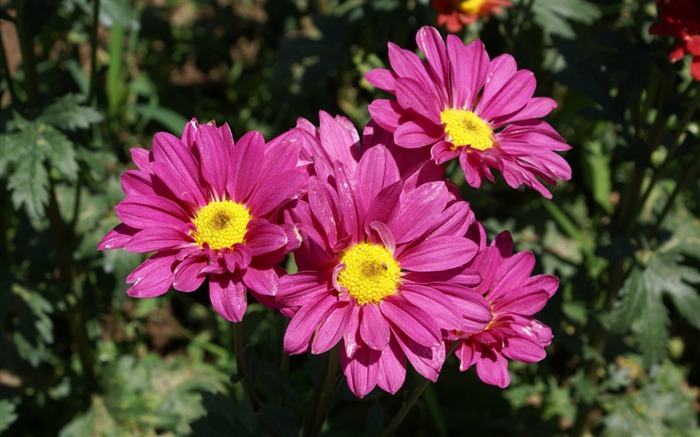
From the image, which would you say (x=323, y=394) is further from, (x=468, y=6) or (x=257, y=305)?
(x=468, y=6)

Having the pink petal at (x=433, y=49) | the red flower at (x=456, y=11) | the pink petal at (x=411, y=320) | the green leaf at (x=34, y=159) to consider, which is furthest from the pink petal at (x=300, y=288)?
the red flower at (x=456, y=11)

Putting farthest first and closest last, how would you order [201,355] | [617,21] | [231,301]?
[617,21] < [201,355] < [231,301]

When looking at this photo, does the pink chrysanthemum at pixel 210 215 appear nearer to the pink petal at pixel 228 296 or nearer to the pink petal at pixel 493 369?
the pink petal at pixel 228 296

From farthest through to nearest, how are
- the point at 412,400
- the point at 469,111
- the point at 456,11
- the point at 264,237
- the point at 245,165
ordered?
the point at 456,11
the point at 469,111
the point at 412,400
the point at 245,165
the point at 264,237

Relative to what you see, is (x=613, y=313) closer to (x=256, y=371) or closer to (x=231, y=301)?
(x=256, y=371)

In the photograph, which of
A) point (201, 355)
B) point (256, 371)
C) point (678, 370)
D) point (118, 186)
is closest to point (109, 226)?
point (118, 186)

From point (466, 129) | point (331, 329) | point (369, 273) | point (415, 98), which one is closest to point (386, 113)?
point (415, 98)

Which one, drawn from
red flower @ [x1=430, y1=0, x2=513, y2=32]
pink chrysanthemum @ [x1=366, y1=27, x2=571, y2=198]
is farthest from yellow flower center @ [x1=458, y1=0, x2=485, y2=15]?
pink chrysanthemum @ [x1=366, y1=27, x2=571, y2=198]
